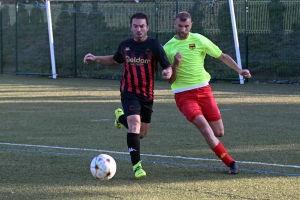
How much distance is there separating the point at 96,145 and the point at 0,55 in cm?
1995

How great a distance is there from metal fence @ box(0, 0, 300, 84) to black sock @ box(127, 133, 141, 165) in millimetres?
15572

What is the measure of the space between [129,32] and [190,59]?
1802cm

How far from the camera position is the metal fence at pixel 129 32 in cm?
2305

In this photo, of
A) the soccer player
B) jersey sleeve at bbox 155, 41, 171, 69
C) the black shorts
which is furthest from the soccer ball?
jersey sleeve at bbox 155, 41, 171, 69

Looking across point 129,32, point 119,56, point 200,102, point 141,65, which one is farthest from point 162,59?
point 129,32

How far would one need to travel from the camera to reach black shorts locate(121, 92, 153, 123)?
7.48 meters

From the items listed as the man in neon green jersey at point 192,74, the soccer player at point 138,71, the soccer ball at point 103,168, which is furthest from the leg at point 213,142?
the soccer ball at point 103,168

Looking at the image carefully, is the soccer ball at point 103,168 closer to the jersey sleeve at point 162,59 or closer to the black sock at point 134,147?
the black sock at point 134,147

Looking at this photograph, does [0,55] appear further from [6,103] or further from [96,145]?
[96,145]

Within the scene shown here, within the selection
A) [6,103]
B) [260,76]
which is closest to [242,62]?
[260,76]

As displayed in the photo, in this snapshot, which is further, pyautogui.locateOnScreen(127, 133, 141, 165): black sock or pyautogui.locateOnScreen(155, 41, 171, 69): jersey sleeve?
pyautogui.locateOnScreen(155, 41, 171, 69): jersey sleeve

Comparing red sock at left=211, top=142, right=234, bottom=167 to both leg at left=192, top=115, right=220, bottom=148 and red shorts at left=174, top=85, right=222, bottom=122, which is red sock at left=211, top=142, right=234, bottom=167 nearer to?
leg at left=192, top=115, right=220, bottom=148

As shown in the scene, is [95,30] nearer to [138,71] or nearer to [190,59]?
[190,59]

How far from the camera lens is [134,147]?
7.37m
